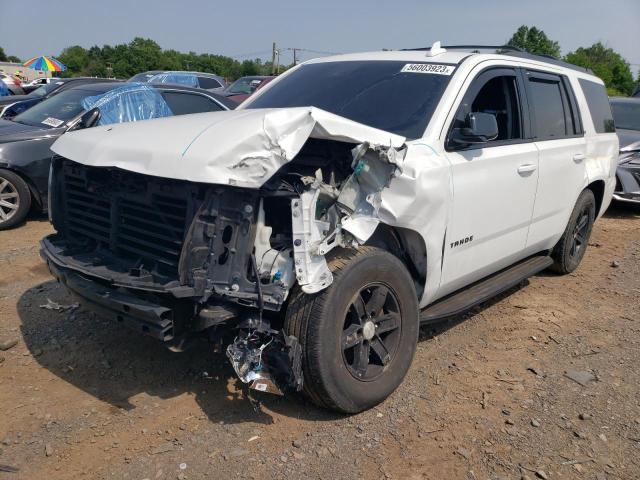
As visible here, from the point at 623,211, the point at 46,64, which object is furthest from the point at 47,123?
the point at 46,64

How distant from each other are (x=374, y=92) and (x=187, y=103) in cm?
465

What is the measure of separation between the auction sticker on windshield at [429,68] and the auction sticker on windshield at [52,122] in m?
5.12

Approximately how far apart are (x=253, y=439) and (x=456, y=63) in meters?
2.68

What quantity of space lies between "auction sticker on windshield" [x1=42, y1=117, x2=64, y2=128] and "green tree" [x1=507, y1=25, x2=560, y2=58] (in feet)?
148

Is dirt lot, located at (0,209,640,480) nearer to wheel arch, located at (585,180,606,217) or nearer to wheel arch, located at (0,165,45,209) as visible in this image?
wheel arch, located at (585,180,606,217)

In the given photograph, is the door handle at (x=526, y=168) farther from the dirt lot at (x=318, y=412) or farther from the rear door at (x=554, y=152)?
the dirt lot at (x=318, y=412)

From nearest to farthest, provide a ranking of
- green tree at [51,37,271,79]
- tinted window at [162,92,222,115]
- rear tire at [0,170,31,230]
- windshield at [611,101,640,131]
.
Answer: rear tire at [0,170,31,230]
tinted window at [162,92,222,115]
windshield at [611,101,640,131]
green tree at [51,37,271,79]

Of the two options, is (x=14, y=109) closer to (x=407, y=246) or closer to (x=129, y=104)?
(x=129, y=104)

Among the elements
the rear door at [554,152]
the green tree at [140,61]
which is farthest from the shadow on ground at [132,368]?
the green tree at [140,61]

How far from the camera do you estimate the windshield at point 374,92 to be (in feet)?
11.8

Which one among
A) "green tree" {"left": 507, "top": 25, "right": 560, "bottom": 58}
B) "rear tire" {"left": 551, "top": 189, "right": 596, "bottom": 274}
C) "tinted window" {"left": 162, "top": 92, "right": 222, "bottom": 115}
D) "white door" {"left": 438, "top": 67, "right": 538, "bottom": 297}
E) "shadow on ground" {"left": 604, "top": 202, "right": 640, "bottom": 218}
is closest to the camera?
"white door" {"left": 438, "top": 67, "right": 538, "bottom": 297}

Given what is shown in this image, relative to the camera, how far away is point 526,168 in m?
4.16

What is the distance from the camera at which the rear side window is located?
538 centimetres

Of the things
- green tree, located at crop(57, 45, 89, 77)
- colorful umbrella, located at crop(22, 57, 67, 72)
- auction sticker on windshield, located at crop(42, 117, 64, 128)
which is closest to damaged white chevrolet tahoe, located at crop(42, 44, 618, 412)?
auction sticker on windshield, located at crop(42, 117, 64, 128)
